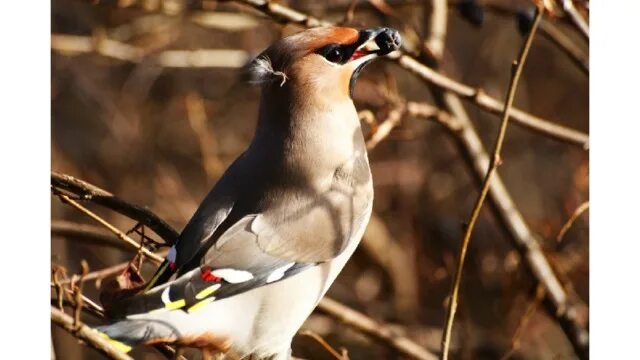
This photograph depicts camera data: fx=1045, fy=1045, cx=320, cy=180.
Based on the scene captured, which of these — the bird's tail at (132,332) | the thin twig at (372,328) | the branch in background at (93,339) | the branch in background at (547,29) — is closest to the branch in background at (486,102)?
the branch in background at (547,29)

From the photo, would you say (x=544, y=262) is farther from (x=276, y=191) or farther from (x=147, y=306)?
(x=147, y=306)

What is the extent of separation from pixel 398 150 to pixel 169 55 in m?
0.58

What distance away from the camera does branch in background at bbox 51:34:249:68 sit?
2385 millimetres

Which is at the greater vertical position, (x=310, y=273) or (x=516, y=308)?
(x=310, y=273)

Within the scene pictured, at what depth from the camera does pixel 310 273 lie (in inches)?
75.9

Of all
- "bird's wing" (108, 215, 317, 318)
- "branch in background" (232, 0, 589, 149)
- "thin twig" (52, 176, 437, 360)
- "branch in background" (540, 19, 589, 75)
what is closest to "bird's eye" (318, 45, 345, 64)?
"branch in background" (232, 0, 589, 149)

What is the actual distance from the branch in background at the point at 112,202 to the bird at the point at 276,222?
0.09 m

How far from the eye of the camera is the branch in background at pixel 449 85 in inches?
90.1

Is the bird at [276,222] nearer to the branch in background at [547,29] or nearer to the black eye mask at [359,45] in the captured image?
the black eye mask at [359,45]

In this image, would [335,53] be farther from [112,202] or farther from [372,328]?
[372,328]
